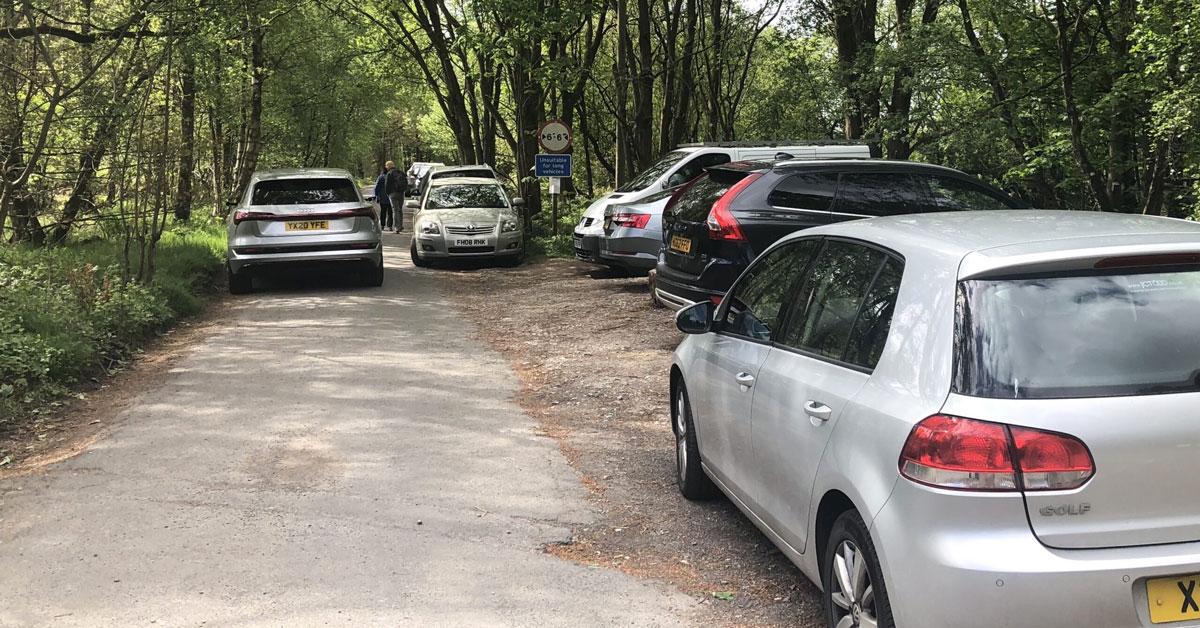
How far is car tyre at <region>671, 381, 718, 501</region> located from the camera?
217 inches

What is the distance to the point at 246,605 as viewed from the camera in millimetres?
4191

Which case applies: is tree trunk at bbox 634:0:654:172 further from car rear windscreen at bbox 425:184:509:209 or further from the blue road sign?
car rear windscreen at bbox 425:184:509:209

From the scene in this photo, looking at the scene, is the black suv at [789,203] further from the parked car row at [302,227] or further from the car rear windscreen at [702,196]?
the parked car row at [302,227]

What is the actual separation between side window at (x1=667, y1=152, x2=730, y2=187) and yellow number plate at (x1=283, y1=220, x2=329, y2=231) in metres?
4.99

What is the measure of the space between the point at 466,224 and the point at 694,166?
16.8 feet

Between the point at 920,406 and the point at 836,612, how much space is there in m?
0.95

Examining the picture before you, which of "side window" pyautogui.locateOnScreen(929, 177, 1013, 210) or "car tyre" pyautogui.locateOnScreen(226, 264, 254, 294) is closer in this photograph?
"side window" pyautogui.locateOnScreen(929, 177, 1013, 210)

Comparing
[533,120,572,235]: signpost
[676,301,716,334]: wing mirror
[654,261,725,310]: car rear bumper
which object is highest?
[533,120,572,235]: signpost

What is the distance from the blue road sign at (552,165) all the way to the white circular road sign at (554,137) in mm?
183

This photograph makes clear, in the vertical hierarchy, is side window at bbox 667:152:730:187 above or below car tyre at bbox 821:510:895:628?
above

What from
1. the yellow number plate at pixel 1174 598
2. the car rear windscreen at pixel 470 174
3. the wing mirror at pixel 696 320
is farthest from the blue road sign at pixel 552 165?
the yellow number plate at pixel 1174 598

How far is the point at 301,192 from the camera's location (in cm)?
1481

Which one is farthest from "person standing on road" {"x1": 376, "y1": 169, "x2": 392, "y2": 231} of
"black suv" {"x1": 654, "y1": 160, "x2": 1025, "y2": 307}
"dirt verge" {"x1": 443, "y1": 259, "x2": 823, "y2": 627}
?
"black suv" {"x1": 654, "y1": 160, "x2": 1025, "y2": 307}

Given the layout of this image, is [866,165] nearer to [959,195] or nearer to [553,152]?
[959,195]
